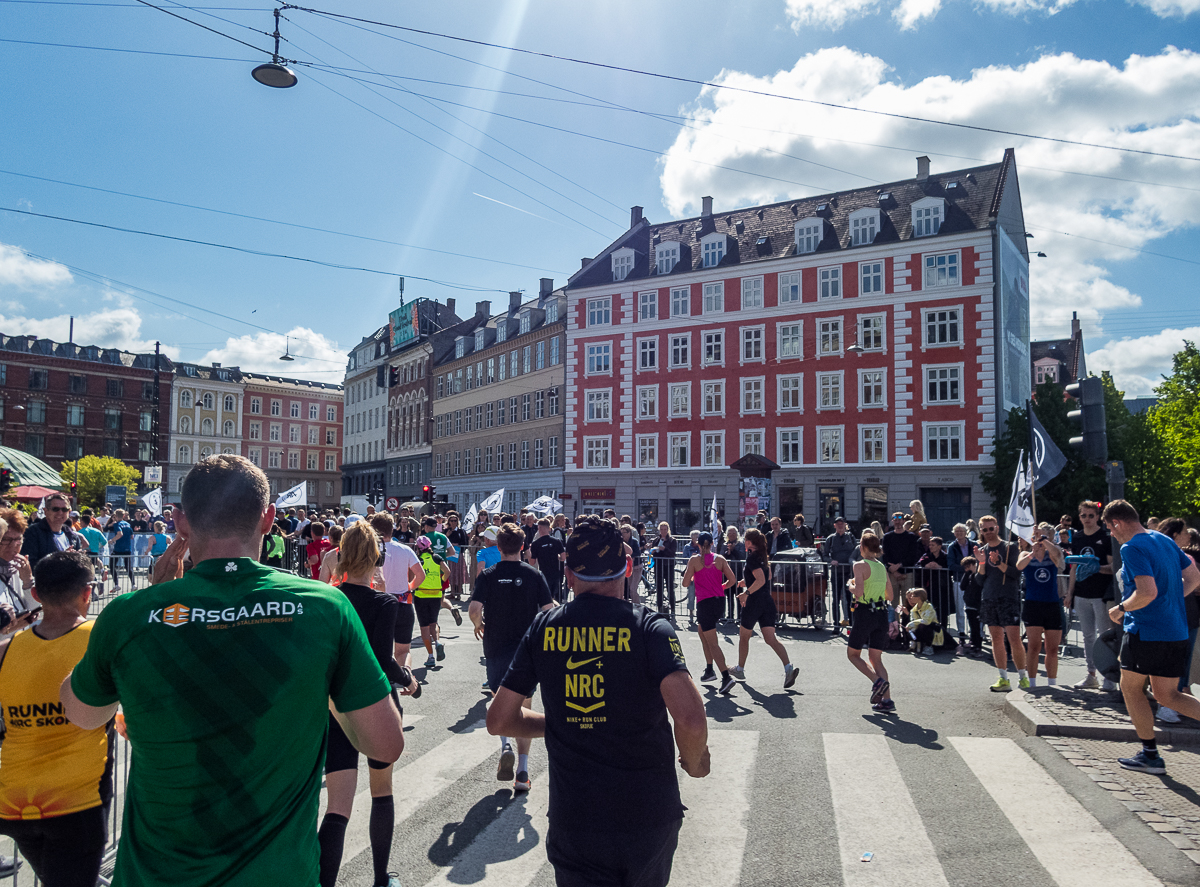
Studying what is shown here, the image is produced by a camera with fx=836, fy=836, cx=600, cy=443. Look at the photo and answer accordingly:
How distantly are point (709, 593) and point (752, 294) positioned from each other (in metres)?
33.4

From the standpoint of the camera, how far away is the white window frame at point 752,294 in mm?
41625

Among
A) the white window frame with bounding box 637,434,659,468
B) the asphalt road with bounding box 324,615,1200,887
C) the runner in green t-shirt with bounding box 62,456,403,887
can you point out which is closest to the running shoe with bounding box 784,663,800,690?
the asphalt road with bounding box 324,615,1200,887

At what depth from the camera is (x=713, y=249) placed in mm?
43625

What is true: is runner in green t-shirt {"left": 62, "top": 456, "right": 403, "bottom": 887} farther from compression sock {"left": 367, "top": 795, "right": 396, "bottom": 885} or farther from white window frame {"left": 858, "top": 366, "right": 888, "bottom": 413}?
white window frame {"left": 858, "top": 366, "right": 888, "bottom": 413}

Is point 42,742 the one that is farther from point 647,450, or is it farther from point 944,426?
point 647,450

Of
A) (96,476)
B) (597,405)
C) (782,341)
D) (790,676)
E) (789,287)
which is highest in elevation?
(789,287)

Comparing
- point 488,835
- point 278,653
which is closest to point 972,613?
point 488,835

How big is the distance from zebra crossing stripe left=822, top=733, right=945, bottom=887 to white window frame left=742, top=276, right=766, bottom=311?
118 feet

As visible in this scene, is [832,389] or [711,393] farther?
[711,393]

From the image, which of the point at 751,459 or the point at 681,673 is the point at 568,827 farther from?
the point at 751,459

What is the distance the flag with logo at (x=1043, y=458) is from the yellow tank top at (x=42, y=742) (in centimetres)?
1145

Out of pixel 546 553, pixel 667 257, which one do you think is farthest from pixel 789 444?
pixel 546 553

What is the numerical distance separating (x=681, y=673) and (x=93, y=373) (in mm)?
86838

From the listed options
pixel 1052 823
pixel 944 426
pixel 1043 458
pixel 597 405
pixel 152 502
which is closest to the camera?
pixel 1052 823
